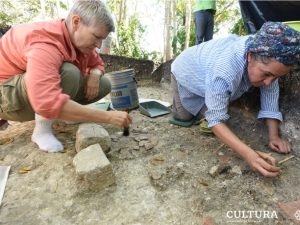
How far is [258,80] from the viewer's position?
1726 mm

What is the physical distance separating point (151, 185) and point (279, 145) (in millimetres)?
917

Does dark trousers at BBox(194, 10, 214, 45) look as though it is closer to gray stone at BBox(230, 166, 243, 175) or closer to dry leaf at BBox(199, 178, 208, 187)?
gray stone at BBox(230, 166, 243, 175)

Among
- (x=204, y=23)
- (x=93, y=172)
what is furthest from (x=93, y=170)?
(x=204, y=23)

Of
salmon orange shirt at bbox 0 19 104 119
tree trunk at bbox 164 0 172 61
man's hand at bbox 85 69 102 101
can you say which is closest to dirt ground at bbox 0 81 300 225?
man's hand at bbox 85 69 102 101

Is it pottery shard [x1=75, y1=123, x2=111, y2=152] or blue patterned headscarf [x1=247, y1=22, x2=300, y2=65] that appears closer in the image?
blue patterned headscarf [x1=247, y1=22, x2=300, y2=65]

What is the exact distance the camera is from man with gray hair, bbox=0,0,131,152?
1.53 metres

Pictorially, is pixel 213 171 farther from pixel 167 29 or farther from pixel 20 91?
pixel 167 29

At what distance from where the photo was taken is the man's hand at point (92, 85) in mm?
2148

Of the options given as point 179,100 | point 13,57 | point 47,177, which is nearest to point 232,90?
point 179,100

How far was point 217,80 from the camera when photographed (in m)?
1.76

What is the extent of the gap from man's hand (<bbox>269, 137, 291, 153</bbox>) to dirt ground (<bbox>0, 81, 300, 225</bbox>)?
0.05m

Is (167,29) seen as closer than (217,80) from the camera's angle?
No

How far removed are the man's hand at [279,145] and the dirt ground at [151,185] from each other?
0.16 ft

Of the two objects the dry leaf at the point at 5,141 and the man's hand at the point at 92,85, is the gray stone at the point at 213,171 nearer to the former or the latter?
the man's hand at the point at 92,85
